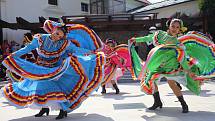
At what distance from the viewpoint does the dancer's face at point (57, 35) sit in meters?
5.57

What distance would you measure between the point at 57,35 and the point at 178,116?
7.12 feet

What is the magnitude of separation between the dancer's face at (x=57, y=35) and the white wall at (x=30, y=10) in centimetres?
1397

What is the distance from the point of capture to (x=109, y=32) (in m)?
21.3

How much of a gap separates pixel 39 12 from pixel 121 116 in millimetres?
18015

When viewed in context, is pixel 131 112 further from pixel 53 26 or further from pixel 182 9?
pixel 182 9

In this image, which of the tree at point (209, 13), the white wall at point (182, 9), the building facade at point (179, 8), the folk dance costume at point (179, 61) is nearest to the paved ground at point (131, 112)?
the folk dance costume at point (179, 61)

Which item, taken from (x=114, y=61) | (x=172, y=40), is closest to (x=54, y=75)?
(x=172, y=40)

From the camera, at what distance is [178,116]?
5262 mm

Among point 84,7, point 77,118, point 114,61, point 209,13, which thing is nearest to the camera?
point 77,118

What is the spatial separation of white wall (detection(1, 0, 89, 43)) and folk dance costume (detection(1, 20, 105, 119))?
46.0 feet

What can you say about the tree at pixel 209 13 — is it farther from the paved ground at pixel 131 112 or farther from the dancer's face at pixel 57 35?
the dancer's face at pixel 57 35

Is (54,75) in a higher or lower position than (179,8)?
lower

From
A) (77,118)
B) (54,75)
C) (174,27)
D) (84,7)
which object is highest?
(84,7)

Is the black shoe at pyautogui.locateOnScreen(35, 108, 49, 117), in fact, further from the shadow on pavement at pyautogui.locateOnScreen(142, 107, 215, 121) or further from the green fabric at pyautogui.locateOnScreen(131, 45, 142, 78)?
the green fabric at pyautogui.locateOnScreen(131, 45, 142, 78)
